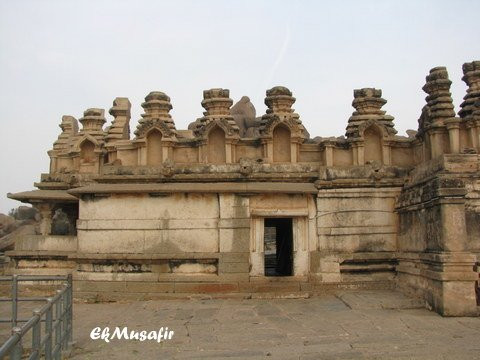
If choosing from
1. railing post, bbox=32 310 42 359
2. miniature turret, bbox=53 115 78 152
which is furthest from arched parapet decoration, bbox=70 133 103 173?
railing post, bbox=32 310 42 359

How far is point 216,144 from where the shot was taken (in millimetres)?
13031

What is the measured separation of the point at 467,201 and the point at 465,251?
1364 millimetres

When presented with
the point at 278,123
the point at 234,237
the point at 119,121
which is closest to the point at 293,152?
the point at 278,123

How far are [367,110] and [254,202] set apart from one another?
418cm

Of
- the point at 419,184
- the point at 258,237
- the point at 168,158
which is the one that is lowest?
the point at 258,237

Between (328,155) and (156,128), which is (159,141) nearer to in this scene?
(156,128)

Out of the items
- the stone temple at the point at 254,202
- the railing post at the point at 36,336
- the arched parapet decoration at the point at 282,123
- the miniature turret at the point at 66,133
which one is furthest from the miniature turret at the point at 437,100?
the miniature turret at the point at 66,133

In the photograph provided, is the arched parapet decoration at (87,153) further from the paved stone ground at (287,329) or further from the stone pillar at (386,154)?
the stone pillar at (386,154)

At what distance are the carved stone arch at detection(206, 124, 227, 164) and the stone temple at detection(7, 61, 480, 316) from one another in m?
0.04

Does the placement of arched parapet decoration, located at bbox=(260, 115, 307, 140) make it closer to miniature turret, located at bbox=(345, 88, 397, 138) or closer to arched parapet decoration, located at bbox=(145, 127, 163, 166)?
miniature turret, located at bbox=(345, 88, 397, 138)


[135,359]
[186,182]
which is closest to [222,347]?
[135,359]

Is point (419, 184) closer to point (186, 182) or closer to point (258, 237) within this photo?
point (258, 237)

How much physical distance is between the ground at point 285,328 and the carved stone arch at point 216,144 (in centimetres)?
379

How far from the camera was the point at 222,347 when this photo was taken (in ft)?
23.2
